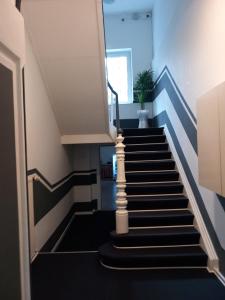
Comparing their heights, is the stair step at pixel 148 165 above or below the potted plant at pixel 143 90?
below

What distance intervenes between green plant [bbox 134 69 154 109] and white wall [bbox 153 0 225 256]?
1.52 m

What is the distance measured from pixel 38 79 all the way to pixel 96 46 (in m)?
0.90

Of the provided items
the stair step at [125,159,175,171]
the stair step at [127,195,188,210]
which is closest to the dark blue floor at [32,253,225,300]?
the stair step at [127,195,188,210]

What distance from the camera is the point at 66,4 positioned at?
3.39 m

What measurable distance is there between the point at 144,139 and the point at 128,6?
3990 mm

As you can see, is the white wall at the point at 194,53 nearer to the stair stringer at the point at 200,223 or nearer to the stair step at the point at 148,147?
the stair stringer at the point at 200,223

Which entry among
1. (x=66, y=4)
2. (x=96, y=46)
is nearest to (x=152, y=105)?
(x=96, y=46)

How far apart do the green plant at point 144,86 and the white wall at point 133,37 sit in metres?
0.37

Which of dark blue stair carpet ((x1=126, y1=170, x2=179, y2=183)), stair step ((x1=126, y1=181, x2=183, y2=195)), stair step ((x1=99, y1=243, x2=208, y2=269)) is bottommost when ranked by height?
stair step ((x1=99, y1=243, x2=208, y2=269))

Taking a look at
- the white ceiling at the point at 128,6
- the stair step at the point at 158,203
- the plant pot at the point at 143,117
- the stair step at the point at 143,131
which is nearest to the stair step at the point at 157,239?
the stair step at the point at 158,203

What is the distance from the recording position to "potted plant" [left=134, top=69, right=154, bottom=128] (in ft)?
24.4

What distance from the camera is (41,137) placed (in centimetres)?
394

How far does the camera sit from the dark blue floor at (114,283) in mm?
2629

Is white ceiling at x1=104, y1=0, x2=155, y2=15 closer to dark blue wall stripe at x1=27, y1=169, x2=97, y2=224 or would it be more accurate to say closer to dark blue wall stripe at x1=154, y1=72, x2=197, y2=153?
dark blue wall stripe at x1=154, y1=72, x2=197, y2=153
